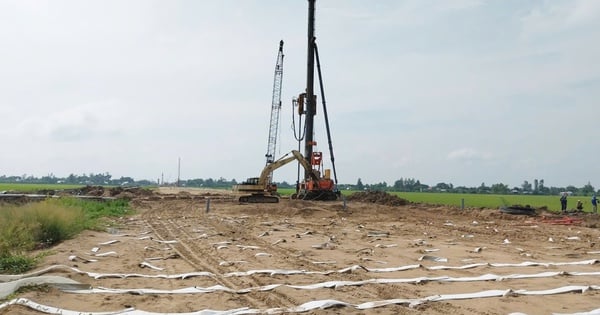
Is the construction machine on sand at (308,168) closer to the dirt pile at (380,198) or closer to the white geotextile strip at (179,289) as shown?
the dirt pile at (380,198)

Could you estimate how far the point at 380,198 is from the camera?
142 ft

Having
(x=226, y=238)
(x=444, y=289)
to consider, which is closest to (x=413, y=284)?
(x=444, y=289)

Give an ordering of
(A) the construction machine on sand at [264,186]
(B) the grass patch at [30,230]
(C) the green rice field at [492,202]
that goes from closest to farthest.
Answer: (B) the grass patch at [30,230]
(A) the construction machine on sand at [264,186]
(C) the green rice field at [492,202]

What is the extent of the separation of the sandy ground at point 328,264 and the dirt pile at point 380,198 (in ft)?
69.7

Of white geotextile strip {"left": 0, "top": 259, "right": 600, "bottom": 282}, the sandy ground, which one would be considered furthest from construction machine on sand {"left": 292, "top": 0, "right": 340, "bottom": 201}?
white geotextile strip {"left": 0, "top": 259, "right": 600, "bottom": 282}

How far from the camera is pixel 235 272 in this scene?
9508 millimetres

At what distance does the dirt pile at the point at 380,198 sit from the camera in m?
41.3

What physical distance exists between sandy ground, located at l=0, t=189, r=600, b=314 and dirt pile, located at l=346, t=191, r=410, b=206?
21.3 metres

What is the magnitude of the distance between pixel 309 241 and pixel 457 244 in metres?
4.27

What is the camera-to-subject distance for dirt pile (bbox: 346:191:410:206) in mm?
41281

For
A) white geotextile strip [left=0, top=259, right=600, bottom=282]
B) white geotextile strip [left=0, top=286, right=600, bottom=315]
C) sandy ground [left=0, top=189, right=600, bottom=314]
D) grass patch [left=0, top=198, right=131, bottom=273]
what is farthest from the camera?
grass patch [left=0, top=198, right=131, bottom=273]

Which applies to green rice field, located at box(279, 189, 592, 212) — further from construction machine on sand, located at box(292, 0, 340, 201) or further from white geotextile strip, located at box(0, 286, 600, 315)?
white geotextile strip, located at box(0, 286, 600, 315)

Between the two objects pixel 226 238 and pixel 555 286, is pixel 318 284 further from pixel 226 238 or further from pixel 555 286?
pixel 226 238

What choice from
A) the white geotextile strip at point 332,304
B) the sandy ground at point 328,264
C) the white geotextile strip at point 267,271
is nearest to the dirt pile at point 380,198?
the sandy ground at point 328,264
